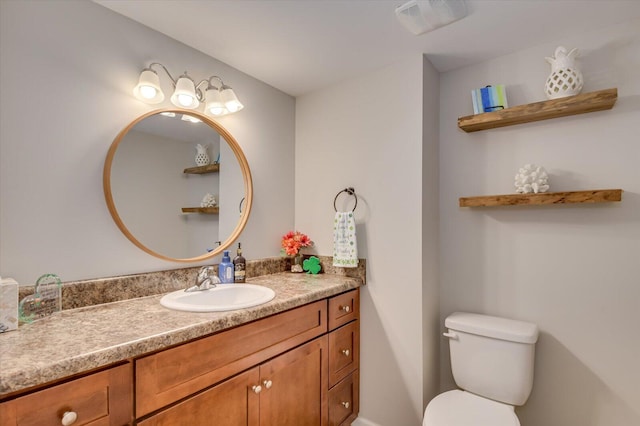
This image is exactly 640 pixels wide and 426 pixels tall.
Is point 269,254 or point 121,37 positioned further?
point 269,254

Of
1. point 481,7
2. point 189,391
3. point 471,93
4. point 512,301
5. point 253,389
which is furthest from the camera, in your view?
point 471,93

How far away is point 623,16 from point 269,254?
225 centimetres

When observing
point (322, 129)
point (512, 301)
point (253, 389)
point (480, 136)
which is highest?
point (322, 129)

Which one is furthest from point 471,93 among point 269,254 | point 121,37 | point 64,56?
point 64,56

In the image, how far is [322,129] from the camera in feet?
7.35

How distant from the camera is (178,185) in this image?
1.70m

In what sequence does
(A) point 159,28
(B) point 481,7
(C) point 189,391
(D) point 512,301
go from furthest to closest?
(D) point 512,301
(A) point 159,28
(B) point 481,7
(C) point 189,391

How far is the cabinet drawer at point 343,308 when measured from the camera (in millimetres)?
1751

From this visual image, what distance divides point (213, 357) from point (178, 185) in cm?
94

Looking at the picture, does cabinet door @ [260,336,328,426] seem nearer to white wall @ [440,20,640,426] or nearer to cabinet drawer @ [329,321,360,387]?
cabinet drawer @ [329,321,360,387]

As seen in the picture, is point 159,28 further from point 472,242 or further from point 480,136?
point 472,242

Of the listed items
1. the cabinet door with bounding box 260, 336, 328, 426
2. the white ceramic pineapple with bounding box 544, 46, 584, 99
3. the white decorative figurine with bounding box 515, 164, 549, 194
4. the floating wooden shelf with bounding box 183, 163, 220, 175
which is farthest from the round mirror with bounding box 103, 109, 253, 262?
the white ceramic pineapple with bounding box 544, 46, 584, 99

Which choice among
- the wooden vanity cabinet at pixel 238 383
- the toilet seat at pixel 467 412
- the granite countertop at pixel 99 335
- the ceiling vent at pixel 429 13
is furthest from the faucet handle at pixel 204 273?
the ceiling vent at pixel 429 13

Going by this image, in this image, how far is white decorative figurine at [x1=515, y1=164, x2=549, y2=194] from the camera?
1.63m
